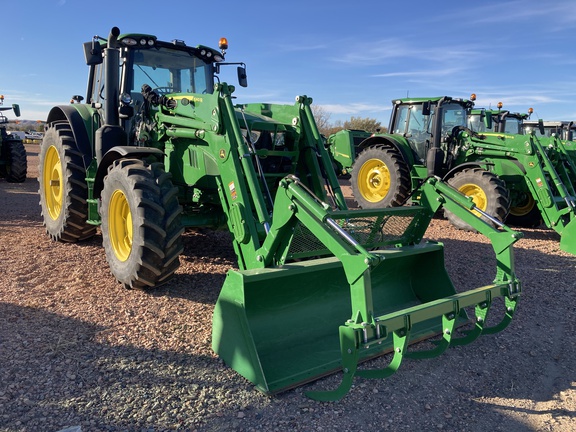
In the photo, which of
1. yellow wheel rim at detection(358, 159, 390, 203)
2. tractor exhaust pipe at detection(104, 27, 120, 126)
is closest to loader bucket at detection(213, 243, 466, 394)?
tractor exhaust pipe at detection(104, 27, 120, 126)

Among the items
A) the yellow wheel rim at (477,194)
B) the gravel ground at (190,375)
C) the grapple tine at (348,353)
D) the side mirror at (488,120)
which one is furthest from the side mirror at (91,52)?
the side mirror at (488,120)

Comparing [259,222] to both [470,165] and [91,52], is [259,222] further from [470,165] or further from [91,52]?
[470,165]

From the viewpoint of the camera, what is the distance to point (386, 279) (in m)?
4.37

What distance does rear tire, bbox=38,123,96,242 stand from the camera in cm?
579

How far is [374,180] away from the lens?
1075 centimetres

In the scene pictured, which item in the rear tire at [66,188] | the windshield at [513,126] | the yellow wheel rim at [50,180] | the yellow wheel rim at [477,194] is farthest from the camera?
the windshield at [513,126]

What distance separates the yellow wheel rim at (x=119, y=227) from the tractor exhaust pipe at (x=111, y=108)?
32.1 inches

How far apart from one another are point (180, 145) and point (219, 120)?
87 cm

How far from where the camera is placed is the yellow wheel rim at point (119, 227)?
4.81 metres

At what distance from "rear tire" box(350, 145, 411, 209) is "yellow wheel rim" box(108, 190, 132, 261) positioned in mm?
6345

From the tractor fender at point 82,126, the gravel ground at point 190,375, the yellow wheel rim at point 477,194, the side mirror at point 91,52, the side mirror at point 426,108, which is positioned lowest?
the gravel ground at point 190,375

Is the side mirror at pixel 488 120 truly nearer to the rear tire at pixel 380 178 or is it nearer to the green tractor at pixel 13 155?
the rear tire at pixel 380 178

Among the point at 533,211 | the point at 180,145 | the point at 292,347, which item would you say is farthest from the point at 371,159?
the point at 292,347

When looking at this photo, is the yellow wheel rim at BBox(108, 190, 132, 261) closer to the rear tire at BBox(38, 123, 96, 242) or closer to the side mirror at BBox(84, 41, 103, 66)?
the rear tire at BBox(38, 123, 96, 242)
